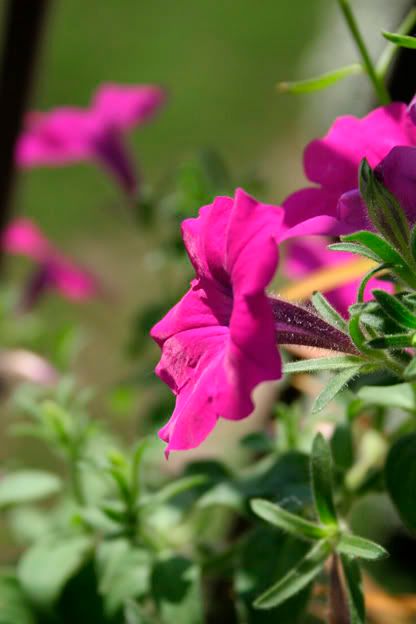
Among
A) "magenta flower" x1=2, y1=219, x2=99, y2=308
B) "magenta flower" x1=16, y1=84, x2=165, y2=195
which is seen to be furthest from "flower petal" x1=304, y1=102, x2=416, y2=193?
"magenta flower" x1=2, y1=219, x2=99, y2=308

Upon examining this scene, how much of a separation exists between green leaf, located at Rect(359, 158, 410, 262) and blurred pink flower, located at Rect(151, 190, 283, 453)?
46 mm

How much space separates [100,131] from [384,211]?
61 centimetres

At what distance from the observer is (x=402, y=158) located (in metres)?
0.37

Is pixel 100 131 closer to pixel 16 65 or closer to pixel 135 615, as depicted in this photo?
pixel 16 65

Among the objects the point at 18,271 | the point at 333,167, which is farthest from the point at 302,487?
the point at 18,271

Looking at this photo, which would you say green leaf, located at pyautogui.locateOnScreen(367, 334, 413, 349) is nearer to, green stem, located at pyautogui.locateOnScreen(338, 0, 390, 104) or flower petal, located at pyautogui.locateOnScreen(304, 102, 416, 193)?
flower petal, located at pyautogui.locateOnScreen(304, 102, 416, 193)

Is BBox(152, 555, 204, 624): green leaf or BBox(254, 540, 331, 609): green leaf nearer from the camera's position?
BBox(254, 540, 331, 609): green leaf

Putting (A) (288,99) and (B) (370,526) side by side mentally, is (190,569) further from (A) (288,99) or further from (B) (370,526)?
(A) (288,99)

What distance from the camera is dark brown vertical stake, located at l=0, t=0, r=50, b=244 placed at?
2.88ft

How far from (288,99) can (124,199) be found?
142cm

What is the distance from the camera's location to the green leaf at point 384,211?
1.16ft

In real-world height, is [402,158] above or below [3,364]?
above

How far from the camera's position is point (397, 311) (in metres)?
0.37

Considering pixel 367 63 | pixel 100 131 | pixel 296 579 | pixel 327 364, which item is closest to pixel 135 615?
pixel 296 579
